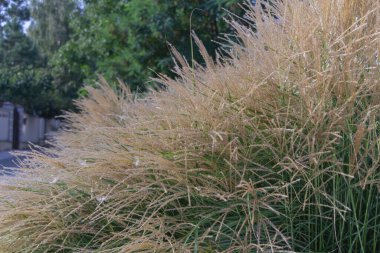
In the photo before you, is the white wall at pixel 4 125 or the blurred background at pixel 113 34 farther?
the white wall at pixel 4 125

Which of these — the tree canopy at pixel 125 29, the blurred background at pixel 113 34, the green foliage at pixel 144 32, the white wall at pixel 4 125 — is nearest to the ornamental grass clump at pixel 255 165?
the blurred background at pixel 113 34

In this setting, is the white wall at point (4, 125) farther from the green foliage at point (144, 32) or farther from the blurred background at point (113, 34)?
the green foliage at point (144, 32)

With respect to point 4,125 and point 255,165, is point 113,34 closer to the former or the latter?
point 255,165

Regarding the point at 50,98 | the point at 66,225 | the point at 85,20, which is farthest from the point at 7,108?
the point at 66,225

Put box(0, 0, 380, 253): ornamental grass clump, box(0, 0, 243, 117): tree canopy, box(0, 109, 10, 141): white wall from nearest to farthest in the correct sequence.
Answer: box(0, 0, 380, 253): ornamental grass clump < box(0, 0, 243, 117): tree canopy < box(0, 109, 10, 141): white wall

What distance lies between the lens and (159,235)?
3.16 meters

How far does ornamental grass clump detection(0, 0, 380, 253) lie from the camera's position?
10.3 ft

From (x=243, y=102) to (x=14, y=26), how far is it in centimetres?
2731

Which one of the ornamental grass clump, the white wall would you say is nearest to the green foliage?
the ornamental grass clump

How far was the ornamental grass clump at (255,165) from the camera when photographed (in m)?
3.15

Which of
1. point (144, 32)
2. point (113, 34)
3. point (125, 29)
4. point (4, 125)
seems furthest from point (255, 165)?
point (4, 125)

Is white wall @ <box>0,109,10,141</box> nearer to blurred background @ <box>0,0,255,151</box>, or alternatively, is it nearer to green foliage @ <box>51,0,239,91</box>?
blurred background @ <box>0,0,255,151</box>

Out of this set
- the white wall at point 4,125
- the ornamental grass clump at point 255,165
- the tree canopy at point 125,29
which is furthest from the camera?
the white wall at point 4,125

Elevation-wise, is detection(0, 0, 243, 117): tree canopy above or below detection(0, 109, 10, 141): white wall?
above
